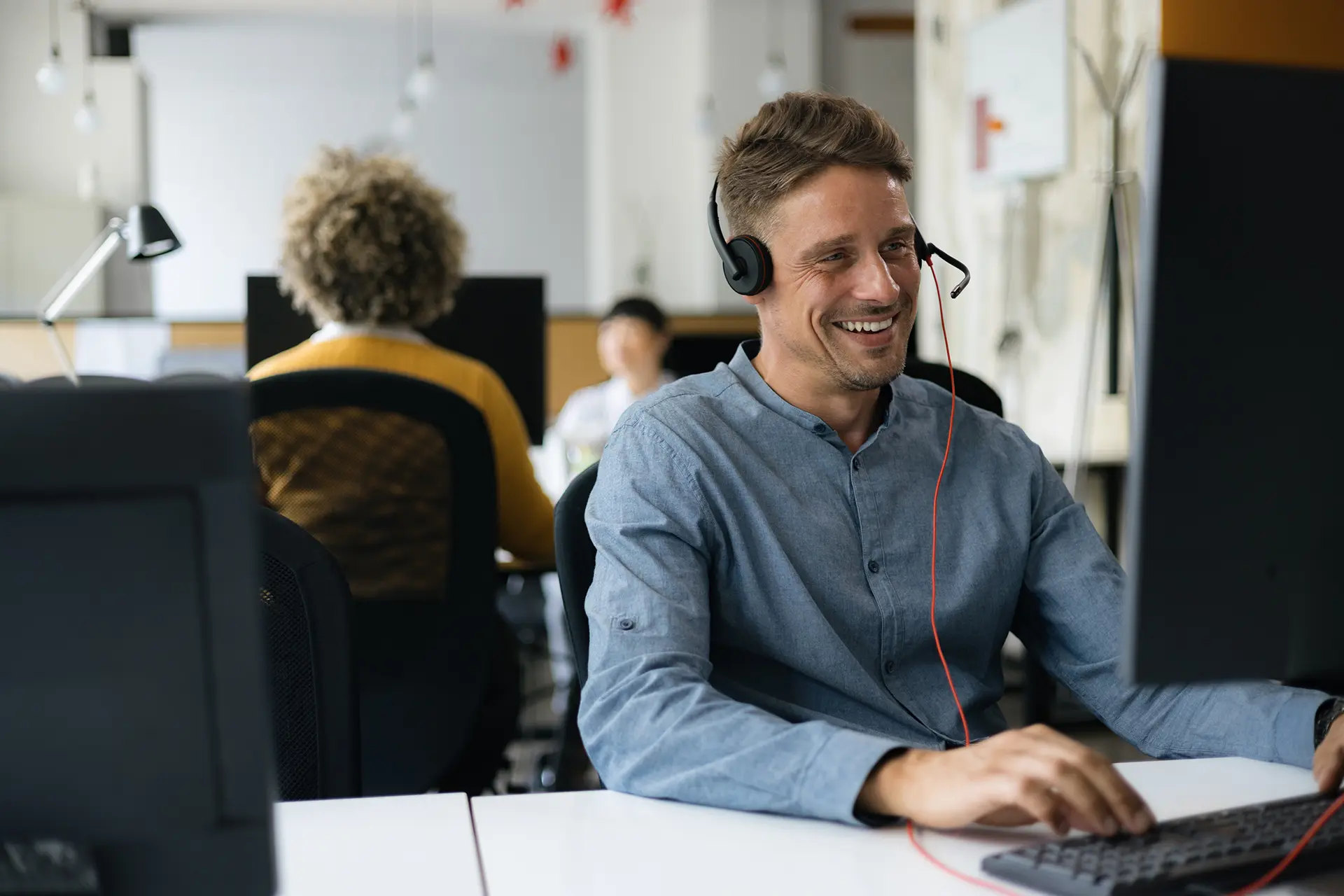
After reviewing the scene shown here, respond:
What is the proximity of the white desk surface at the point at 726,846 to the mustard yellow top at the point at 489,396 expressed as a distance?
1.05 meters

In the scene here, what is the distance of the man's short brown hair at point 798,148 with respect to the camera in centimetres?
129

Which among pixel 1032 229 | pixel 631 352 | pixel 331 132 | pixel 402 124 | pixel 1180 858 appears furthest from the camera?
pixel 331 132

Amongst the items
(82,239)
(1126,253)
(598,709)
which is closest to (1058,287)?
(1126,253)

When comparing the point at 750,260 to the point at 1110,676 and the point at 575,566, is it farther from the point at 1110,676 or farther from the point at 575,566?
the point at 1110,676

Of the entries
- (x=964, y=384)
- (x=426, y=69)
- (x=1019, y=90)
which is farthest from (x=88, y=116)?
(x=964, y=384)

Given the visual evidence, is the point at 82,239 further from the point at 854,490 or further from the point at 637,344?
the point at 854,490

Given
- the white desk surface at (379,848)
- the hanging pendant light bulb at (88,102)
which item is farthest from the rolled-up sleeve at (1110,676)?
the hanging pendant light bulb at (88,102)

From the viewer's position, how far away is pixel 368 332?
2.32 metres

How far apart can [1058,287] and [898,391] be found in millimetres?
3096

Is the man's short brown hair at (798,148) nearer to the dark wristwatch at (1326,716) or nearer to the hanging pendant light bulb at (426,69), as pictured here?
the dark wristwatch at (1326,716)

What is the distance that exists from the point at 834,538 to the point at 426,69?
219 inches

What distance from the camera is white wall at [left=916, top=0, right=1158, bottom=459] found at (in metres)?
4.03

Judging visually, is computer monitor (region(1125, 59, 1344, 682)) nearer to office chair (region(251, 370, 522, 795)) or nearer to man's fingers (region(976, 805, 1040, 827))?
man's fingers (region(976, 805, 1040, 827))

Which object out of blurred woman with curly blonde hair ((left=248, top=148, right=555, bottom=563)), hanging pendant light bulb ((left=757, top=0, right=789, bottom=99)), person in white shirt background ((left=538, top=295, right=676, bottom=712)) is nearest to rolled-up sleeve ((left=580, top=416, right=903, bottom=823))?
blurred woman with curly blonde hair ((left=248, top=148, right=555, bottom=563))
